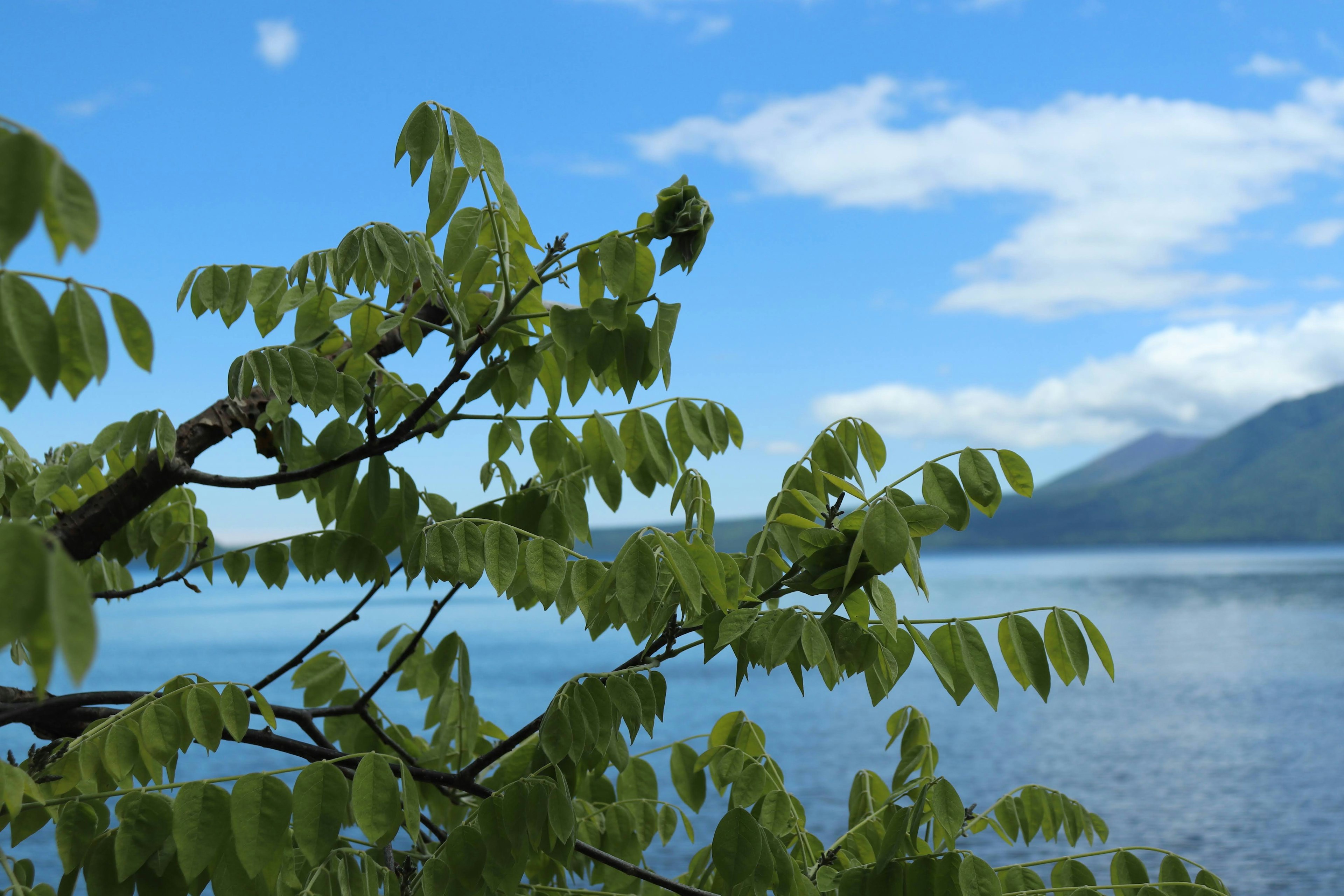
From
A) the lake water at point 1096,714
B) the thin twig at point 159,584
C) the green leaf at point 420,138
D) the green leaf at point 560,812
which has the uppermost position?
the green leaf at point 420,138

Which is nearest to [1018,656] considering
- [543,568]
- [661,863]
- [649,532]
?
[649,532]

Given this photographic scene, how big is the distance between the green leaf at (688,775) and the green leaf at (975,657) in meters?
1.34

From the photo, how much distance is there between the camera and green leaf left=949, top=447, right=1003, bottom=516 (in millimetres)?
2184

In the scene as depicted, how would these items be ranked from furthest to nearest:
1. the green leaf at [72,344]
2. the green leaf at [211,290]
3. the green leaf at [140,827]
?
the green leaf at [211,290], the green leaf at [140,827], the green leaf at [72,344]

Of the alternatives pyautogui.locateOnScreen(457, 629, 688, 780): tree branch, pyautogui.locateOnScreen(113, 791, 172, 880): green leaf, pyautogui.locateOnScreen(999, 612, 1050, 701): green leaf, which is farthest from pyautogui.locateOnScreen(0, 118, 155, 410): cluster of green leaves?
pyautogui.locateOnScreen(999, 612, 1050, 701): green leaf

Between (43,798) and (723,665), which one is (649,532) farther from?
(723,665)

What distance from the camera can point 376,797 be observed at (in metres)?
2.00

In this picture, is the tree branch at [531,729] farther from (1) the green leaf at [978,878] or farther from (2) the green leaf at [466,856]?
(1) the green leaf at [978,878]

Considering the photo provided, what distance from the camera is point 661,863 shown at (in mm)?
20688

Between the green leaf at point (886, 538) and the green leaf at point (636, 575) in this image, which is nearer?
the green leaf at point (886, 538)

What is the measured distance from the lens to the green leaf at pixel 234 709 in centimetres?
212

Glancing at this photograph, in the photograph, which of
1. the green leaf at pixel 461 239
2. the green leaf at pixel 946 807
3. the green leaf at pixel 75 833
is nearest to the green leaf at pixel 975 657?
the green leaf at pixel 946 807

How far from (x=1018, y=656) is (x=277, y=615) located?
13906cm

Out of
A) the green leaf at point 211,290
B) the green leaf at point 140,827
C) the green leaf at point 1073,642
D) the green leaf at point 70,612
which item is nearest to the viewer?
the green leaf at point 70,612
